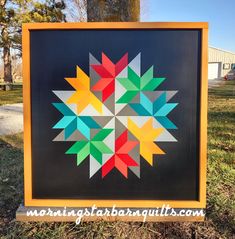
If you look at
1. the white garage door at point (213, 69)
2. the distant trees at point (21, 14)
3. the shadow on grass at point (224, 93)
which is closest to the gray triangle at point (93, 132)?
the shadow on grass at point (224, 93)

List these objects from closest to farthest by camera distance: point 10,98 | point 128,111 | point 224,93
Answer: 1. point 128,111
2. point 10,98
3. point 224,93

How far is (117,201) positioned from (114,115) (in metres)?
0.74

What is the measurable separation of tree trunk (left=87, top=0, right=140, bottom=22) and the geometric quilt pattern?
13.0ft

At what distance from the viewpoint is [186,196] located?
8.71 feet

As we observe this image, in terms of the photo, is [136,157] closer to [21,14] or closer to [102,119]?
[102,119]

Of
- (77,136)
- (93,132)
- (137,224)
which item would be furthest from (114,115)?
(137,224)

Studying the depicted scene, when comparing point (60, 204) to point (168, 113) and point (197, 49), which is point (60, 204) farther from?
point (197, 49)

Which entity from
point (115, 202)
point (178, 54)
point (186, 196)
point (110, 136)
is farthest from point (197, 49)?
point (115, 202)

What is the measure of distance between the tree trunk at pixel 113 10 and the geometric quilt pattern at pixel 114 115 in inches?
156

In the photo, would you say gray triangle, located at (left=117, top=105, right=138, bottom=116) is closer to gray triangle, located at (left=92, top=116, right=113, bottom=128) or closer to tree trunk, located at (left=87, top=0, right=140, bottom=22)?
gray triangle, located at (left=92, top=116, right=113, bottom=128)

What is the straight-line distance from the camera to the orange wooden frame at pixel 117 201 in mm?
2521

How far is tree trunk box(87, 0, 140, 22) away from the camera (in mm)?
6179

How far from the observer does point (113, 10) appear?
6.21m

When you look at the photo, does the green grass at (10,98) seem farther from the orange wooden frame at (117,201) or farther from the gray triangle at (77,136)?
the gray triangle at (77,136)
